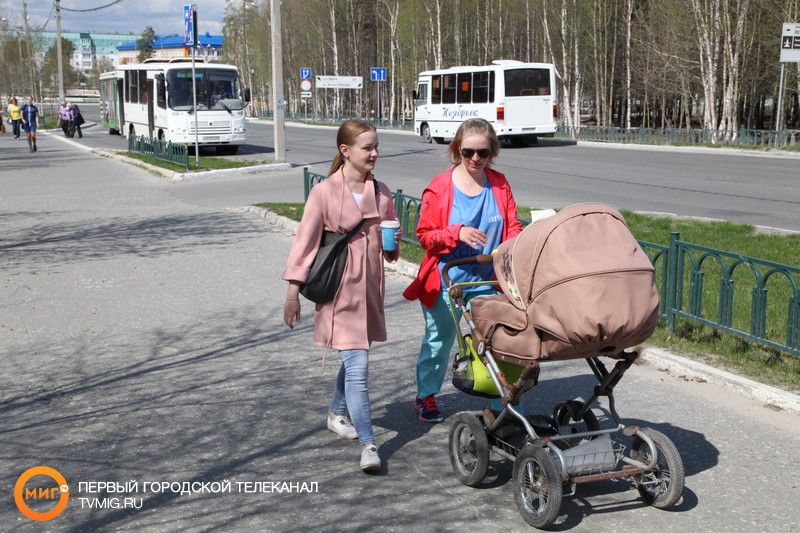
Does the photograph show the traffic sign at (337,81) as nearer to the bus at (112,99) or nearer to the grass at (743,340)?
the bus at (112,99)

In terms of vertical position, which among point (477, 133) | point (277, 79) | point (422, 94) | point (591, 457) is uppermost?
point (422, 94)

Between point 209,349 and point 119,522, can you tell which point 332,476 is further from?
point 209,349

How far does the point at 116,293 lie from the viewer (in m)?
9.53

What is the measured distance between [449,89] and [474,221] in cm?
3338

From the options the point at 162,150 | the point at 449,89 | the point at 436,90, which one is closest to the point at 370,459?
the point at 162,150

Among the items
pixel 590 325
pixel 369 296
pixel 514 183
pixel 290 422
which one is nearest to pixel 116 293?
pixel 290 422

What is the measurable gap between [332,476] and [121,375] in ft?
8.01

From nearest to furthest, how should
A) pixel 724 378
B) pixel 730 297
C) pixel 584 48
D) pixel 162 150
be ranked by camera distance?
pixel 724 378 < pixel 730 297 < pixel 162 150 < pixel 584 48

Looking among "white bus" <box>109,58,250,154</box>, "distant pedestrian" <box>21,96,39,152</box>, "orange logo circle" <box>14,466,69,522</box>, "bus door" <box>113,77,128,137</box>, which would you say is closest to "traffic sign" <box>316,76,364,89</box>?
"bus door" <box>113,77,128,137</box>

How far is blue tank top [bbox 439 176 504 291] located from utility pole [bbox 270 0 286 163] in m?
20.1

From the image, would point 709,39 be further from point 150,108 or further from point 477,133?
point 477,133

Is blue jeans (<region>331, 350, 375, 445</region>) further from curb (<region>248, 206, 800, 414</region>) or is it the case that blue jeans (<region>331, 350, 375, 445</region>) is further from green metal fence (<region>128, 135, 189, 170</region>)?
green metal fence (<region>128, 135, 189, 170</region>)

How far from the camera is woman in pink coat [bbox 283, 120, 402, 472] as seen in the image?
16.0ft

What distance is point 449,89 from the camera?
37844 millimetres
